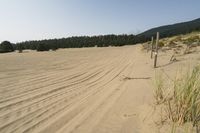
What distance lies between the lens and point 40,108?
5.14m

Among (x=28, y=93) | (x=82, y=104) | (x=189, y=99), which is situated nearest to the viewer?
(x=189, y=99)

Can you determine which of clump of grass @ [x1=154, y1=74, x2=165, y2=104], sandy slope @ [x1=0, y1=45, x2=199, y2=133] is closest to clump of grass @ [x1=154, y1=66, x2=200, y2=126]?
sandy slope @ [x1=0, y1=45, x2=199, y2=133]

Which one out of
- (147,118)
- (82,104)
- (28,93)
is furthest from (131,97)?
(28,93)

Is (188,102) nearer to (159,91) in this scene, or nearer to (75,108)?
(159,91)

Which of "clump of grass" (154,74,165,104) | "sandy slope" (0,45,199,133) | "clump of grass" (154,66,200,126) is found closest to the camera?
"clump of grass" (154,66,200,126)

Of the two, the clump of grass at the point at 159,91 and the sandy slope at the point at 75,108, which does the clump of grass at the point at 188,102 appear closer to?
the sandy slope at the point at 75,108

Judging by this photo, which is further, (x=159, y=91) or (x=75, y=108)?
(x=75, y=108)

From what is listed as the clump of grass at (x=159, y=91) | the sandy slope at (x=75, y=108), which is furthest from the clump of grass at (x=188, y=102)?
the clump of grass at (x=159, y=91)

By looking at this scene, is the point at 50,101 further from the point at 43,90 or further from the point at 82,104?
the point at 43,90

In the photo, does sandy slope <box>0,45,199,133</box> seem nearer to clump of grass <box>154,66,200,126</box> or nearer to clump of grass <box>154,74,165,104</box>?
clump of grass <box>154,74,165,104</box>

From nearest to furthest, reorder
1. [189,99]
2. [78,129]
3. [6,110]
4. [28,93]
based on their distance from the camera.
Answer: [189,99] → [78,129] → [6,110] → [28,93]

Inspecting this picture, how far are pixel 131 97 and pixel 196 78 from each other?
2.25 meters

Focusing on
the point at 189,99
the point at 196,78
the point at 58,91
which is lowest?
the point at 58,91

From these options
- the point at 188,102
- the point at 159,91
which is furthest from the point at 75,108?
the point at 188,102
